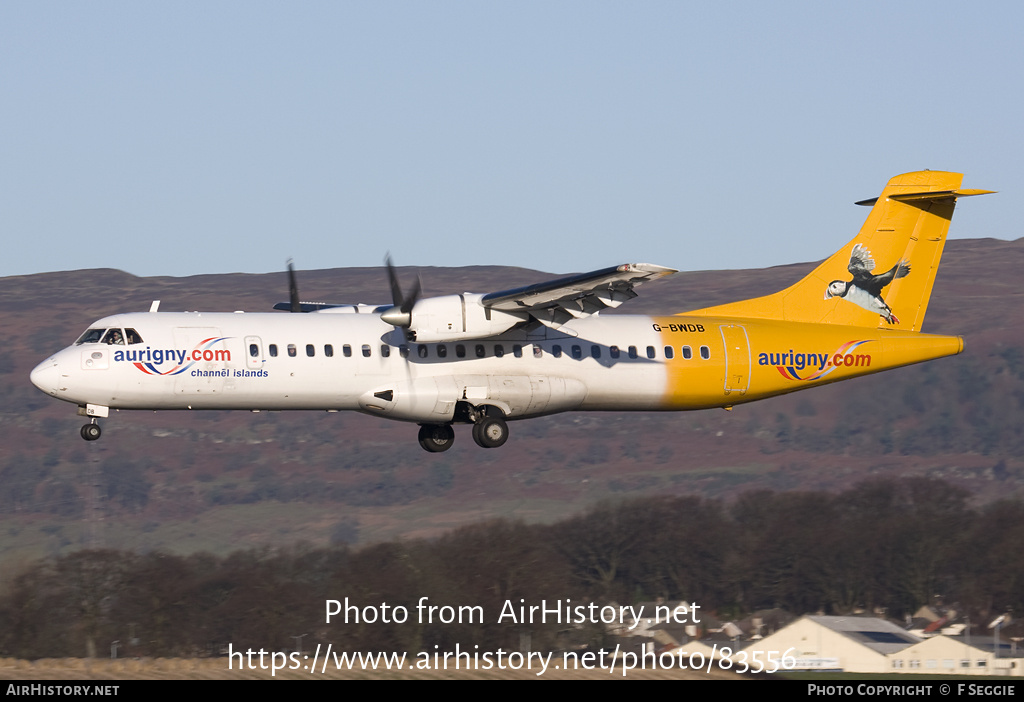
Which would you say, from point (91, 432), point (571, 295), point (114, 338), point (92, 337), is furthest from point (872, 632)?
point (92, 337)

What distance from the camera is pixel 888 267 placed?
30.1 metres

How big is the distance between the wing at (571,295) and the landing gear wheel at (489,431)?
2.24 metres

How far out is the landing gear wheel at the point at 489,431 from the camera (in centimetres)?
2684

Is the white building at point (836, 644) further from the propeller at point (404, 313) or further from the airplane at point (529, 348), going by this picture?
the propeller at point (404, 313)

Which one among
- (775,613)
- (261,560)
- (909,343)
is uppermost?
(909,343)

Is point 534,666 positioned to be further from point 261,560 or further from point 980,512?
point 980,512

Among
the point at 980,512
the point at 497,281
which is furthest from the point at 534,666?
the point at 497,281

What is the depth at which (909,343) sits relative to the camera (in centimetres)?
2925

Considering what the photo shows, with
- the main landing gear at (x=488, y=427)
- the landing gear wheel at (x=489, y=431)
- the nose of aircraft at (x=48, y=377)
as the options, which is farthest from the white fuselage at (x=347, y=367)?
the landing gear wheel at (x=489, y=431)

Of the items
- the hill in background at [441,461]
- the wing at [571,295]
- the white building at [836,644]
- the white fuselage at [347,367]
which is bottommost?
the white building at [836,644]

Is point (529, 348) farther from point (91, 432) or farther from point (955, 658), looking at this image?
point (955, 658)

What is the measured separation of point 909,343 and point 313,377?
501 inches

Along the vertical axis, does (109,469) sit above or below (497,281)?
below

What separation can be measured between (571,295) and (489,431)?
131 inches
